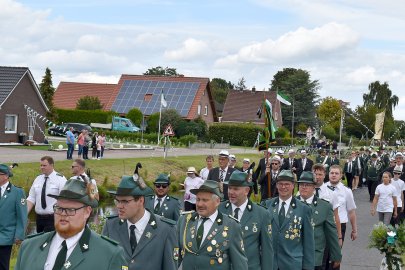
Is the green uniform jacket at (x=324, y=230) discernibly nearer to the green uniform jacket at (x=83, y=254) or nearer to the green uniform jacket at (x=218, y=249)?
the green uniform jacket at (x=218, y=249)

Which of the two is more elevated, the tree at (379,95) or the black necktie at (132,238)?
the tree at (379,95)

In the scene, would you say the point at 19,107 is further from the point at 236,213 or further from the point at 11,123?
the point at 236,213

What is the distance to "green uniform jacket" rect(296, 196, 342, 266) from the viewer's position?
10500mm

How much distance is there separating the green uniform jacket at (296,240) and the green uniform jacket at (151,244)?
123 inches

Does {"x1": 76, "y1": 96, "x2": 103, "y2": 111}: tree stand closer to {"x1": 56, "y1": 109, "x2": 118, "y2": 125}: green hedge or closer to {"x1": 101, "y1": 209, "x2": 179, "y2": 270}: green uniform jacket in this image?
Answer: {"x1": 56, "y1": 109, "x2": 118, "y2": 125}: green hedge

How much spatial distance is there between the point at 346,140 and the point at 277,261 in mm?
78241

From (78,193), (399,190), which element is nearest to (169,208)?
(78,193)

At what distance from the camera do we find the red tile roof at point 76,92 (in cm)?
8515

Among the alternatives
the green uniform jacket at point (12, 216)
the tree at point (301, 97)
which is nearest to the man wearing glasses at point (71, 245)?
the green uniform jacket at point (12, 216)

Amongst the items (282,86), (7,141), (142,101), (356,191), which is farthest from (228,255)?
(282,86)

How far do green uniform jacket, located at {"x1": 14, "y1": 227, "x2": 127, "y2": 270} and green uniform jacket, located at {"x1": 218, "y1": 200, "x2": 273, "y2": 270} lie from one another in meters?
3.96

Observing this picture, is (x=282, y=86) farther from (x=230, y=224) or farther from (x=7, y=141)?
(x=230, y=224)

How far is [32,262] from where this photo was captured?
185 inches

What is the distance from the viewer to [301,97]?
340 feet
